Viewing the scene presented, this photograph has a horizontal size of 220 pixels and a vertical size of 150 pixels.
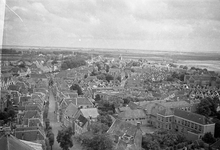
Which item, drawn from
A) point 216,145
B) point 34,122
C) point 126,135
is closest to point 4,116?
point 34,122

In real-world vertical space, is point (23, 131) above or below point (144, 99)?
below

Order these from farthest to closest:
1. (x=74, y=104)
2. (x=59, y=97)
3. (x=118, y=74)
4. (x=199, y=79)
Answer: (x=118, y=74) < (x=59, y=97) < (x=74, y=104) < (x=199, y=79)

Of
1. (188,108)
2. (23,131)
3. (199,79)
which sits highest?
(199,79)

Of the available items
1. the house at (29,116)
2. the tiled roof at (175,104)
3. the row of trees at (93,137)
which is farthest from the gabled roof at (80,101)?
the tiled roof at (175,104)

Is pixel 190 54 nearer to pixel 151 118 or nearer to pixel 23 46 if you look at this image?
pixel 151 118

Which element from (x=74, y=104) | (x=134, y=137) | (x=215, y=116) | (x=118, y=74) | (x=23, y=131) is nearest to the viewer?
(x=134, y=137)

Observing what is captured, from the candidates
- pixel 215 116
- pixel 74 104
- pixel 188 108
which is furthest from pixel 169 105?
pixel 74 104
